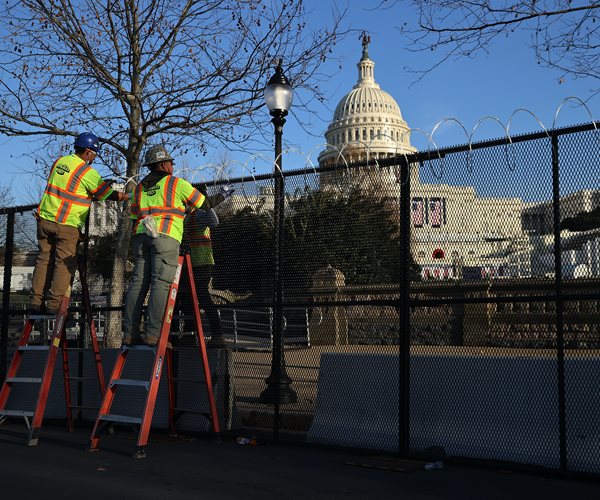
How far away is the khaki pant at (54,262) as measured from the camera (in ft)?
27.0

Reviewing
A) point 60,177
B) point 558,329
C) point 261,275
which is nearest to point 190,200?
point 261,275

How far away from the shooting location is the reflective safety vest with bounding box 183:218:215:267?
8398mm

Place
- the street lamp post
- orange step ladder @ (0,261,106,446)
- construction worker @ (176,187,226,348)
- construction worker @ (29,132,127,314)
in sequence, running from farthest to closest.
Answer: construction worker @ (176,187,226,348) < construction worker @ (29,132,127,314) < orange step ladder @ (0,261,106,446) < the street lamp post

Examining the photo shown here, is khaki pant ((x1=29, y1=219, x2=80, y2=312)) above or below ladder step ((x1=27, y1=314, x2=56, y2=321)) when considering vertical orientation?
above

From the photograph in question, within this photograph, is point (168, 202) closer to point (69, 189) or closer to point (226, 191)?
point (226, 191)

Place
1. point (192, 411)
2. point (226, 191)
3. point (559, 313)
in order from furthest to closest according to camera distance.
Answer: point (192, 411) < point (226, 191) < point (559, 313)

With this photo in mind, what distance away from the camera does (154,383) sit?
7039 mm

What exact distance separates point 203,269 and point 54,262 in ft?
5.45

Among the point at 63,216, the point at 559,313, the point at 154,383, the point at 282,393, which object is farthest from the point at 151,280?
the point at 559,313

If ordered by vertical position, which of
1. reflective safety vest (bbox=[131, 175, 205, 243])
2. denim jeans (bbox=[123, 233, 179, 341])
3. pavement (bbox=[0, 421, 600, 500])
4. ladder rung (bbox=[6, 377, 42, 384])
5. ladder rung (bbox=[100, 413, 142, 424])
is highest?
reflective safety vest (bbox=[131, 175, 205, 243])

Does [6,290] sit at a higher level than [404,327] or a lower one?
higher

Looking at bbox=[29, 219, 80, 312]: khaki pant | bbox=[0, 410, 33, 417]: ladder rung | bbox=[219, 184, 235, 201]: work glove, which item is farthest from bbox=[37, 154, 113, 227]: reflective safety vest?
bbox=[0, 410, 33, 417]: ladder rung

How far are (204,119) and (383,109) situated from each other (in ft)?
344

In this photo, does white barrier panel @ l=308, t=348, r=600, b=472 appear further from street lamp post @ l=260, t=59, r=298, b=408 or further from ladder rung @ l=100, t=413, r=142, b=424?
ladder rung @ l=100, t=413, r=142, b=424
